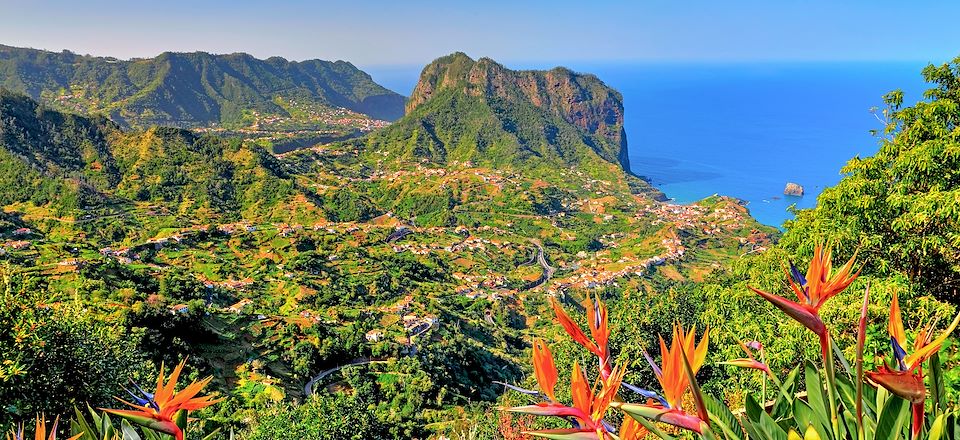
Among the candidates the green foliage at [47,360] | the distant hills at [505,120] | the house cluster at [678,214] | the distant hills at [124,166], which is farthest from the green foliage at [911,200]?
the distant hills at [505,120]

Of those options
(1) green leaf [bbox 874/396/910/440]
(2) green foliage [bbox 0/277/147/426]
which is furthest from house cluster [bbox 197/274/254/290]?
(1) green leaf [bbox 874/396/910/440]

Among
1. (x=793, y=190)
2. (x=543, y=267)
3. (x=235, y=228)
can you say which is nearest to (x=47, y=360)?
(x=235, y=228)

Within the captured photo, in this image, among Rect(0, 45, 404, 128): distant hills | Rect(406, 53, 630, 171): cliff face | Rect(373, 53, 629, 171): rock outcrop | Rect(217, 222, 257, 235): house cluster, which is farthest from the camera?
Rect(0, 45, 404, 128): distant hills

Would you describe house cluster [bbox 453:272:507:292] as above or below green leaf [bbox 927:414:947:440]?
below

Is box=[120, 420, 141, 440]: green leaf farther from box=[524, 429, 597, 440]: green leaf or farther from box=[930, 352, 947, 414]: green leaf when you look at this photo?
box=[930, 352, 947, 414]: green leaf

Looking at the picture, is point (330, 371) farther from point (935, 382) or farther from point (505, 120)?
point (505, 120)

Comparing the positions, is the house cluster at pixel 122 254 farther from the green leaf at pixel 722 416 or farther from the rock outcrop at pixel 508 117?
the rock outcrop at pixel 508 117

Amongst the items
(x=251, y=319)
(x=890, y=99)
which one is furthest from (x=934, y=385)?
(x=251, y=319)

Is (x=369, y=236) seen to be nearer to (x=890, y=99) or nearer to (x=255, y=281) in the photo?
(x=255, y=281)
